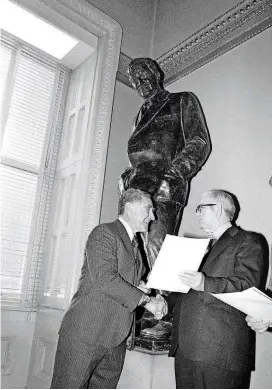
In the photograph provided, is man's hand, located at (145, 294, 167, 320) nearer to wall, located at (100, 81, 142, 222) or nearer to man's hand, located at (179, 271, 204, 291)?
man's hand, located at (179, 271, 204, 291)

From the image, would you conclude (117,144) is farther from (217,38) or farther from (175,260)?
(175,260)

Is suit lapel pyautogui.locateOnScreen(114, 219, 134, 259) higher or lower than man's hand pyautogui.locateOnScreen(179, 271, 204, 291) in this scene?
higher

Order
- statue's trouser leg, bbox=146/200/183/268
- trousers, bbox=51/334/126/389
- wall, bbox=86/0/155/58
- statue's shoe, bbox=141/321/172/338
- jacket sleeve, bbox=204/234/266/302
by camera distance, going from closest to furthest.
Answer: jacket sleeve, bbox=204/234/266/302, trousers, bbox=51/334/126/389, statue's shoe, bbox=141/321/172/338, statue's trouser leg, bbox=146/200/183/268, wall, bbox=86/0/155/58

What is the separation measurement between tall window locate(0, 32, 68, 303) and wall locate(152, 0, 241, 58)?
1.19 metres

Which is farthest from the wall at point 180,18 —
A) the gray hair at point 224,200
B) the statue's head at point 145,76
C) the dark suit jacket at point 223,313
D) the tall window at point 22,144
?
the dark suit jacket at point 223,313

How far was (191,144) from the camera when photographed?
2875 millimetres

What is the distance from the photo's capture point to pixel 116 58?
4121mm

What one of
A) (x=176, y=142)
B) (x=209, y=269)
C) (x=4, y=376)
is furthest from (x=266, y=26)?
(x=4, y=376)

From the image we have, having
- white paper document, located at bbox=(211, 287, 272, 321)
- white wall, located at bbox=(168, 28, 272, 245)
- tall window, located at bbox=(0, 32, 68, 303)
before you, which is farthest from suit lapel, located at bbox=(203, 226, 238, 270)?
tall window, located at bbox=(0, 32, 68, 303)

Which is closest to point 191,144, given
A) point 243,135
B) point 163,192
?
point 163,192

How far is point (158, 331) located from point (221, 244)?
0.82 m

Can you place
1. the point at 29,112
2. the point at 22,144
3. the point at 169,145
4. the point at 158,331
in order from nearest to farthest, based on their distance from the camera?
the point at 158,331, the point at 169,145, the point at 22,144, the point at 29,112

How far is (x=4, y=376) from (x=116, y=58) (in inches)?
129

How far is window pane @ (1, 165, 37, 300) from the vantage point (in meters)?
3.82
